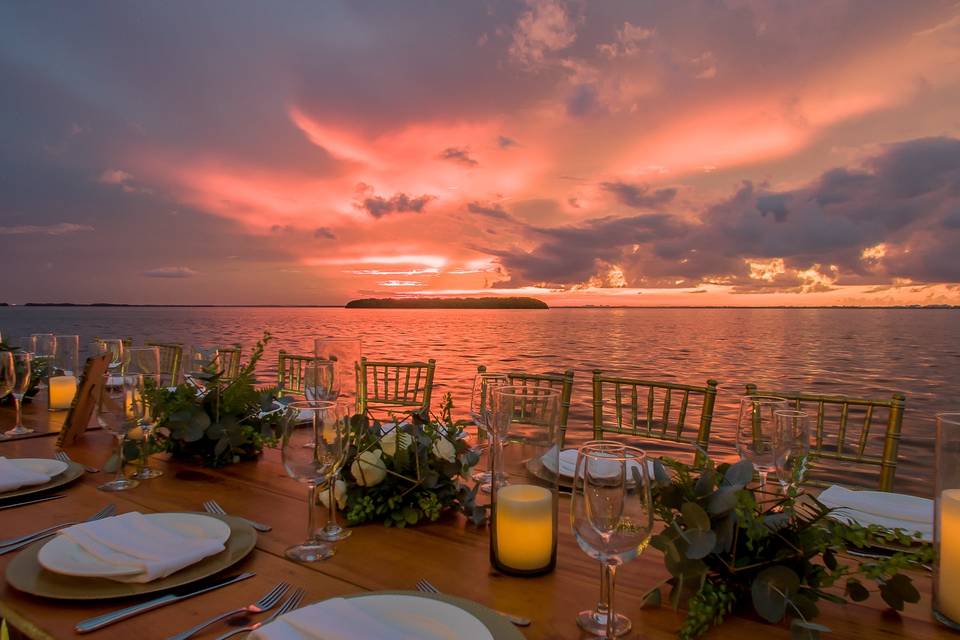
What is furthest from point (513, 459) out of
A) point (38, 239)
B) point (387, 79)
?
point (38, 239)

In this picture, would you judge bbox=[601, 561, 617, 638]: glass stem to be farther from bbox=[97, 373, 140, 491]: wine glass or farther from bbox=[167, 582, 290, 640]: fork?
bbox=[97, 373, 140, 491]: wine glass

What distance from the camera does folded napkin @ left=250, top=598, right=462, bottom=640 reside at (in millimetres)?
702

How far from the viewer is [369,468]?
1223 mm

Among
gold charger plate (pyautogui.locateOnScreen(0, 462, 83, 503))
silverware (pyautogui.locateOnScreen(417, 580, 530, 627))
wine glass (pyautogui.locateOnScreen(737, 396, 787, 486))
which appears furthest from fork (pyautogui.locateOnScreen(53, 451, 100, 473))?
wine glass (pyautogui.locateOnScreen(737, 396, 787, 486))

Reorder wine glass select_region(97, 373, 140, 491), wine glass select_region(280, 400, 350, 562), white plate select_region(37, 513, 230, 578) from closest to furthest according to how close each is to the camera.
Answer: white plate select_region(37, 513, 230, 578) → wine glass select_region(280, 400, 350, 562) → wine glass select_region(97, 373, 140, 491)

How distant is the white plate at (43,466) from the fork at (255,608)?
39.6 inches

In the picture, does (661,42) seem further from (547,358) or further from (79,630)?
(547,358)

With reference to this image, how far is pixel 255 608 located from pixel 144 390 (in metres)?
0.94

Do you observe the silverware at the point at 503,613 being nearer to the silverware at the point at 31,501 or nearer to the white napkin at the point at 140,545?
the white napkin at the point at 140,545

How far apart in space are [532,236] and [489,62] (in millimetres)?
11554

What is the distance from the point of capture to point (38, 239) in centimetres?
1819

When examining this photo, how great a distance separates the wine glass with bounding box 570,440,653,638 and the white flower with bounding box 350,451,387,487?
1.88 ft

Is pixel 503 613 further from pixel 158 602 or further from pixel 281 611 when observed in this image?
pixel 158 602

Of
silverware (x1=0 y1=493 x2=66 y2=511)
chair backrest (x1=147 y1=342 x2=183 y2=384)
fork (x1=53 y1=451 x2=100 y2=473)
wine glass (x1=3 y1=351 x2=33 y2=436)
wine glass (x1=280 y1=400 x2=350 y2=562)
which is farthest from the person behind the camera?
wine glass (x1=3 y1=351 x2=33 y2=436)
